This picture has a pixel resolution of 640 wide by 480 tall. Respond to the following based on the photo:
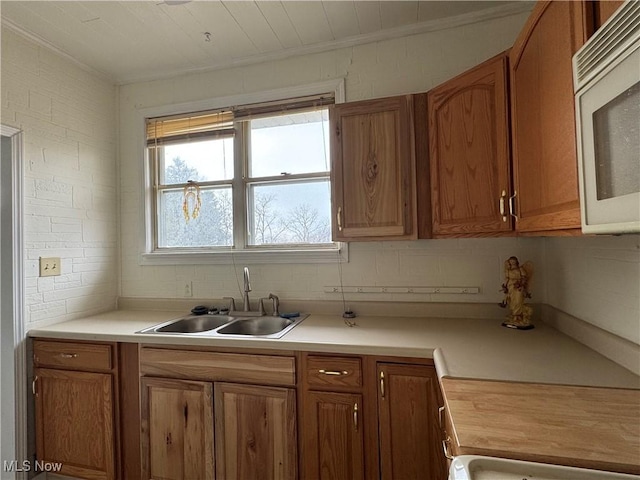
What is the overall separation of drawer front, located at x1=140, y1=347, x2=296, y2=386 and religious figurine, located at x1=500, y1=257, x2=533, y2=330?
1.19 meters

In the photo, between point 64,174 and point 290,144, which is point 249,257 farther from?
point 64,174

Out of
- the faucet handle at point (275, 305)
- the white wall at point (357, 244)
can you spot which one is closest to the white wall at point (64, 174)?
the white wall at point (357, 244)

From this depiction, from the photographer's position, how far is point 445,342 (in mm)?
1484

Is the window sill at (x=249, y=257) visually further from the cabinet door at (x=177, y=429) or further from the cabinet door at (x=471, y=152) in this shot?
the cabinet door at (x=177, y=429)

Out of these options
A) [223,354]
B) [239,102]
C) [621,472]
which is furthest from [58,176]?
[621,472]

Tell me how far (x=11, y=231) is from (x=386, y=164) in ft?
7.31

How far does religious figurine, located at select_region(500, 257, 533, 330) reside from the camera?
5.50 ft

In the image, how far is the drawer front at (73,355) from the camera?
180 cm

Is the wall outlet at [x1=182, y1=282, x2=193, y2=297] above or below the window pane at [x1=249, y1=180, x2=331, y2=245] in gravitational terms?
below

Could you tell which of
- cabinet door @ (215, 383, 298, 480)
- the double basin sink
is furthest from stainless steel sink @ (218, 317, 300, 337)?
cabinet door @ (215, 383, 298, 480)

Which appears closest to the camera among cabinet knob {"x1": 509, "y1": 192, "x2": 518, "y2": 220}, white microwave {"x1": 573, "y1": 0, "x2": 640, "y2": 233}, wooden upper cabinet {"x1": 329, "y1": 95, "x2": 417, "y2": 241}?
white microwave {"x1": 573, "y1": 0, "x2": 640, "y2": 233}

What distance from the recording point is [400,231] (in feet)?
5.70

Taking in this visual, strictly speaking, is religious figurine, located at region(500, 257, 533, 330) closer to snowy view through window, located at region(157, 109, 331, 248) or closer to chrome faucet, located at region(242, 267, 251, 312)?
snowy view through window, located at region(157, 109, 331, 248)

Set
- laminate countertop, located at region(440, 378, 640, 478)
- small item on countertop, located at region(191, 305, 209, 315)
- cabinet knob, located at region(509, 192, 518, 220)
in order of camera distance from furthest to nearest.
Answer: small item on countertop, located at region(191, 305, 209, 315) < cabinet knob, located at region(509, 192, 518, 220) < laminate countertop, located at region(440, 378, 640, 478)
